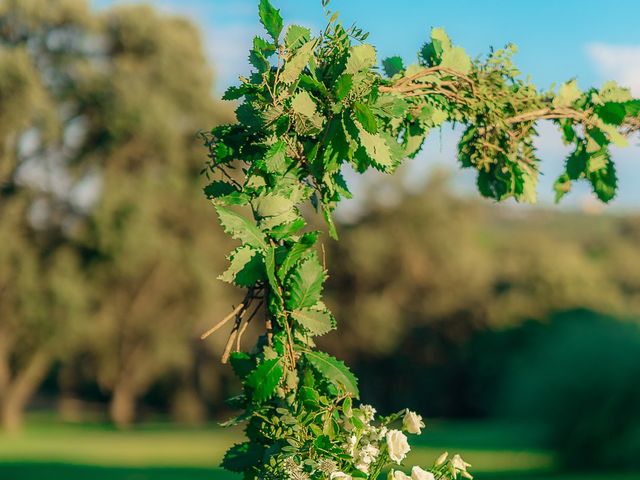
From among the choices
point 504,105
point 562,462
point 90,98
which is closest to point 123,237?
point 90,98

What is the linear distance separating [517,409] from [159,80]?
11.8m

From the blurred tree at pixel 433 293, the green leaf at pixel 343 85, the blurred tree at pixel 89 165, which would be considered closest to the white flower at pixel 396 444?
the green leaf at pixel 343 85

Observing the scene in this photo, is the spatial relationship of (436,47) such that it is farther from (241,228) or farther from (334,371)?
(334,371)

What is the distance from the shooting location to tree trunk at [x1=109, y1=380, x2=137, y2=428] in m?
28.3

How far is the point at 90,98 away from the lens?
69.7 ft

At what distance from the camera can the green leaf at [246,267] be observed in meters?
2.88

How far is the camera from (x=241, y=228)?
2.95 m

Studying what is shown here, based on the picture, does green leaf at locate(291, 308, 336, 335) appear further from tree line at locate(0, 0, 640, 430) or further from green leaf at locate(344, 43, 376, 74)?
tree line at locate(0, 0, 640, 430)

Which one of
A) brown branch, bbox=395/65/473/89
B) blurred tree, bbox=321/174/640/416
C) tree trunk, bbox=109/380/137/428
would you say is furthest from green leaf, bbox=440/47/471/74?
blurred tree, bbox=321/174/640/416

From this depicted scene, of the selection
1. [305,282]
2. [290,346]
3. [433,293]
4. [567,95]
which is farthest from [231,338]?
[433,293]

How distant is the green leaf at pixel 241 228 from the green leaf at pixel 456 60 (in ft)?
3.81

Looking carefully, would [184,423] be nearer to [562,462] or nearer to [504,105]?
[562,462]

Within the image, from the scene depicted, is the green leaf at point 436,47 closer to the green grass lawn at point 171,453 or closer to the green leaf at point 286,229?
the green leaf at point 286,229

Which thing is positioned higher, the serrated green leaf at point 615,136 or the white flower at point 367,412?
the serrated green leaf at point 615,136
